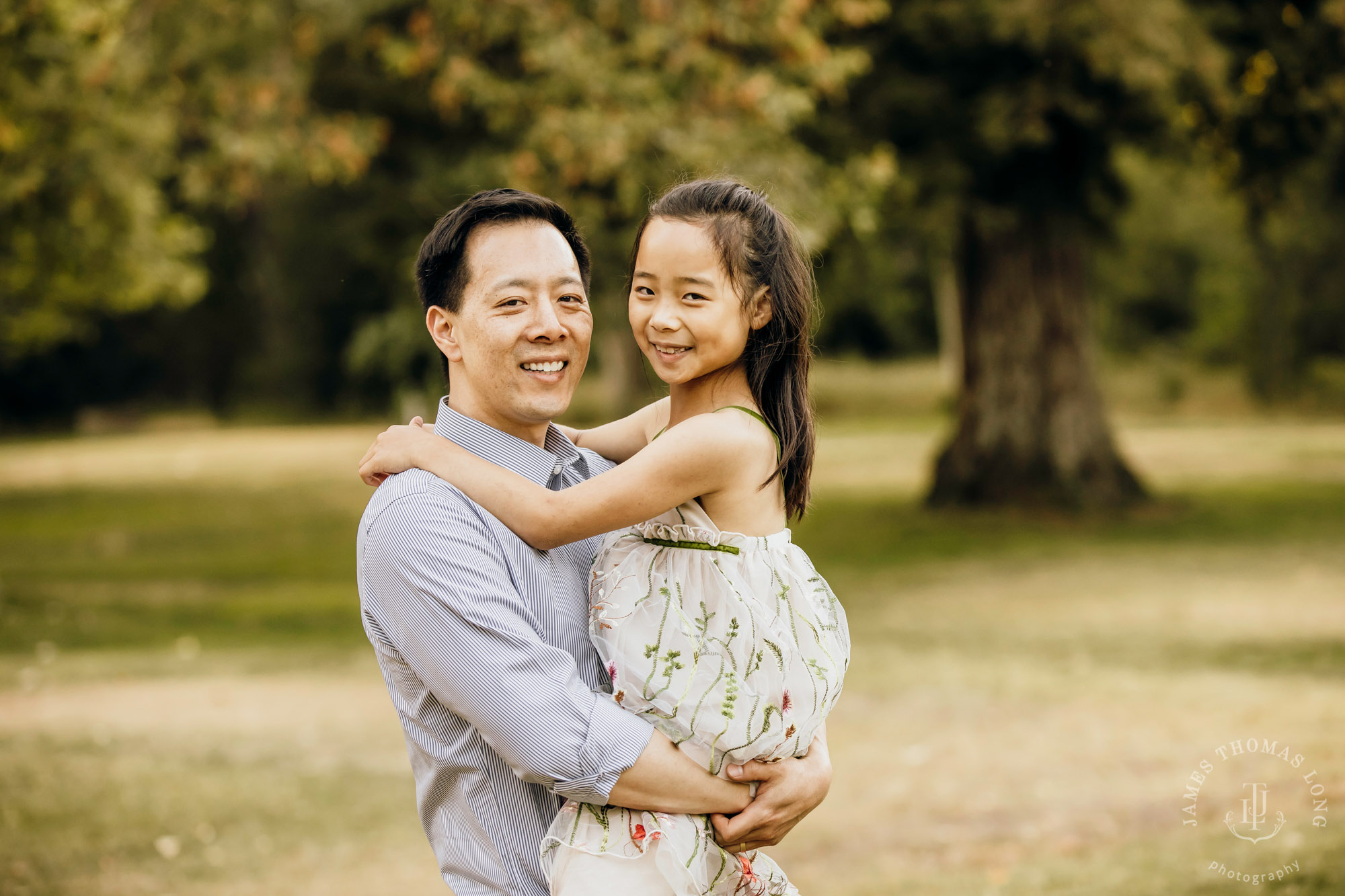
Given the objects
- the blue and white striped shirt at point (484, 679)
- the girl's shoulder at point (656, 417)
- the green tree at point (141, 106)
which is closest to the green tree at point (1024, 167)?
the green tree at point (141, 106)

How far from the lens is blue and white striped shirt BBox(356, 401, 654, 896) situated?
6.94ft

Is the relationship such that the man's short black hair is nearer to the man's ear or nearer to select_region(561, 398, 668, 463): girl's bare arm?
the man's ear

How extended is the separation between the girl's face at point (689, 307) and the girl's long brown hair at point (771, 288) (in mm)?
23

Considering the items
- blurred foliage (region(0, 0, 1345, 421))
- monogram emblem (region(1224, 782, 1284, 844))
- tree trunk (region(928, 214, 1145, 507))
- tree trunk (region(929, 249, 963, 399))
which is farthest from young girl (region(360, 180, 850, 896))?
tree trunk (region(929, 249, 963, 399))

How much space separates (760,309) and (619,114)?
767cm

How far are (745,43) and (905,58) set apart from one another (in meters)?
5.39

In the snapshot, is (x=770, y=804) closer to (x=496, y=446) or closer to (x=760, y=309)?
(x=496, y=446)

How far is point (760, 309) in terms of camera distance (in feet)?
8.54

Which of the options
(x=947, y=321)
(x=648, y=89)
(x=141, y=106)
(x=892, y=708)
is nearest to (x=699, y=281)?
(x=892, y=708)

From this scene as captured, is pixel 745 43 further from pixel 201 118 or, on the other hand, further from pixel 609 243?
pixel 201 118

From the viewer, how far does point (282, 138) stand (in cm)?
1159

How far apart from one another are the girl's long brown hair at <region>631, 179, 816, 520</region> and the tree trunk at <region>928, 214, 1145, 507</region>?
1512cm

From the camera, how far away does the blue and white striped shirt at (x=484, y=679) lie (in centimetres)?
212

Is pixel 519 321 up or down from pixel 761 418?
up
